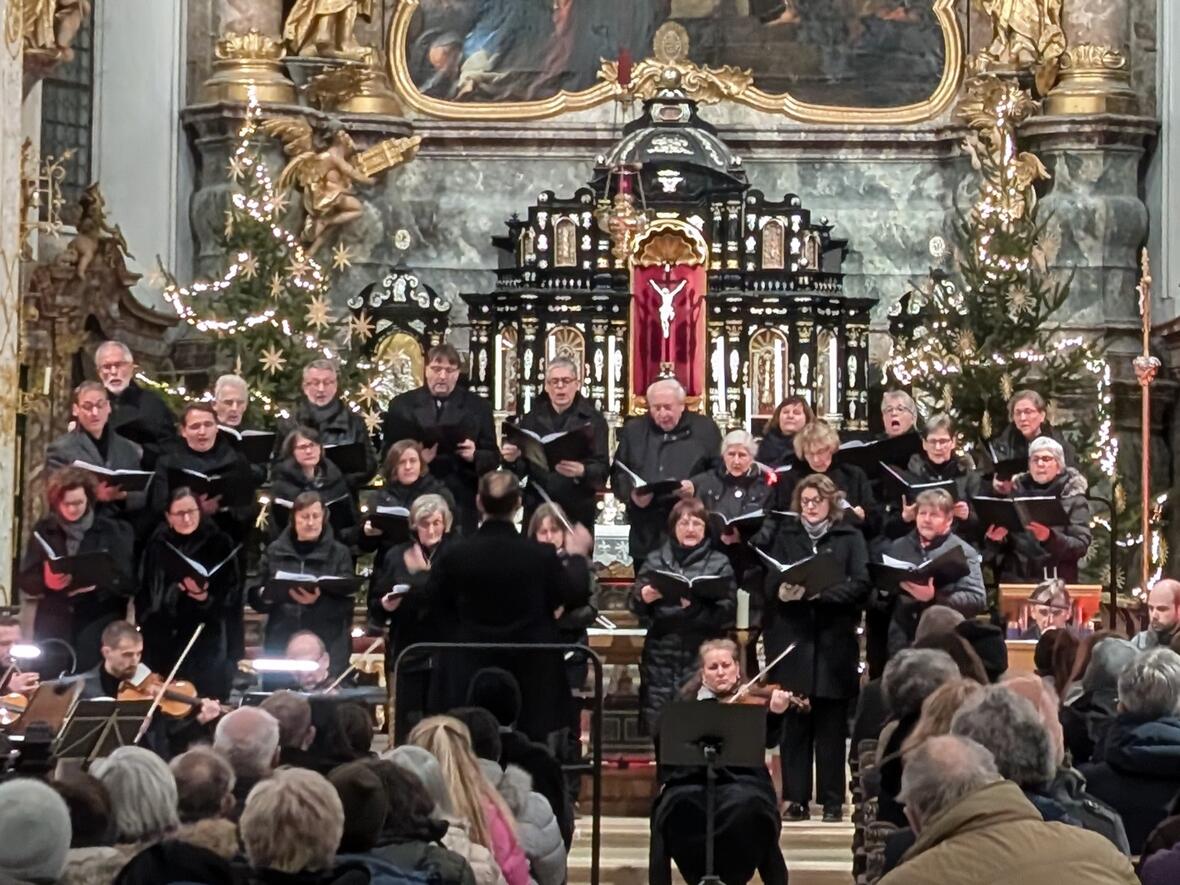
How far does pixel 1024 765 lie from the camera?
7047 millimetres

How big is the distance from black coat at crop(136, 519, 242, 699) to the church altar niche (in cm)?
709

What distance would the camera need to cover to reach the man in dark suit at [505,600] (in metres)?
10.4

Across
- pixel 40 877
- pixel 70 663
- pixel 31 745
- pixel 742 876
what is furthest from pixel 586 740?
pixel 40 877

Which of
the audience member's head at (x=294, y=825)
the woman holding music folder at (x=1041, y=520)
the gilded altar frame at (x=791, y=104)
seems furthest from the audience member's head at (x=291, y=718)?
the gilded altar frame at (x=791, y=104)

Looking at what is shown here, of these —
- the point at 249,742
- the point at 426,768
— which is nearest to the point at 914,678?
the point at 426,768

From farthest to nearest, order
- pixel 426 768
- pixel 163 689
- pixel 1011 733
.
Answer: pixel 163 689 < pixel 426 768 < pixel 1011 733

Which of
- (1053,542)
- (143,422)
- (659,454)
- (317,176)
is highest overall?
(317,176)

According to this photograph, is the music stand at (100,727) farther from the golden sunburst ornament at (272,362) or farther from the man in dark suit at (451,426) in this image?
the golden sunburst ornament at (272,362)

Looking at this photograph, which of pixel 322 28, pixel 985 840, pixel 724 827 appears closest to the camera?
pixel 985 840

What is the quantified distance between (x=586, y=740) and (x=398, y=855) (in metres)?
6.52

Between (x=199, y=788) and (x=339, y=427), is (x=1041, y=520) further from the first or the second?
(x=199, y=788)

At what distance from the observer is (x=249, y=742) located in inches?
315

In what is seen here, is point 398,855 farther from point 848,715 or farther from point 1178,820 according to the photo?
point 848,715

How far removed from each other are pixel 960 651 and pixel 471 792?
1.97 meters
